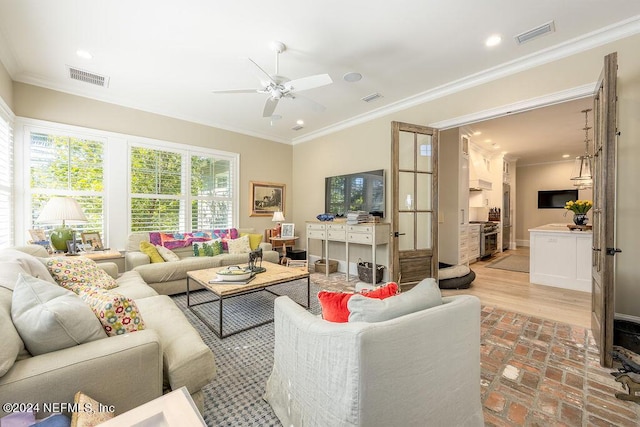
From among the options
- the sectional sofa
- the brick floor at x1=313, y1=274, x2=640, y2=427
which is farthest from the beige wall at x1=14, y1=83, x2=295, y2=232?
the brick floor at x1=313, y1=274, x2=640, y2=427

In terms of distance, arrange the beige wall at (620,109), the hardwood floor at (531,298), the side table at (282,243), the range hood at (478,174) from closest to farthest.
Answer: the beige wall at (620,109) < the hardwood floor at (531,298) < the side table at (282,243) < the range hood at (478,174)

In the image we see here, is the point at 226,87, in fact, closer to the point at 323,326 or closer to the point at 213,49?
the point at 213,49

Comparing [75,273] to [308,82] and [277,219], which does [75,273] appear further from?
[277,219]

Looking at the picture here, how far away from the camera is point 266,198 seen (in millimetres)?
5926

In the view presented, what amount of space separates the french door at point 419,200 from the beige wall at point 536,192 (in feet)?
23.3

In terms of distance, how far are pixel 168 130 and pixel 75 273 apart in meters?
3.10

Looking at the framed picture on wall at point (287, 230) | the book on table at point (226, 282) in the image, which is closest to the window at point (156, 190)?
the framed picture on wall at point (287, 230)

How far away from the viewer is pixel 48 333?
3.75ft

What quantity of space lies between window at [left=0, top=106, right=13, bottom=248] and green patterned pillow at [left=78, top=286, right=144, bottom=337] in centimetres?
299

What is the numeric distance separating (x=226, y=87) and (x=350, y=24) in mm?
2025

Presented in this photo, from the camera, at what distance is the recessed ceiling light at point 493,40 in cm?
259

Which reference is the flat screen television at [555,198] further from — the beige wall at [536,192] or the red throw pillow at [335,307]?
the red throw pillow at [335,307]

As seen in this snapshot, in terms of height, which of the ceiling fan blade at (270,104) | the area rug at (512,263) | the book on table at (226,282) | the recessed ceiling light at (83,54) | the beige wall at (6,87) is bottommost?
the area rug at (512,263)

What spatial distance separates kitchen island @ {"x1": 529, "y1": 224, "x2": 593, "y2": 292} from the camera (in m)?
3.84
